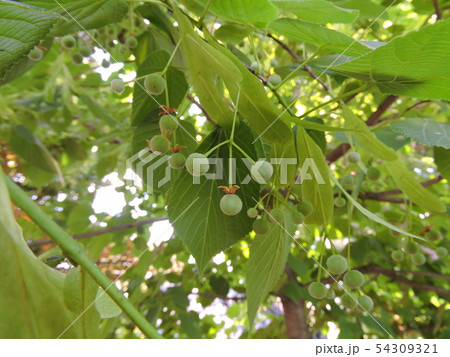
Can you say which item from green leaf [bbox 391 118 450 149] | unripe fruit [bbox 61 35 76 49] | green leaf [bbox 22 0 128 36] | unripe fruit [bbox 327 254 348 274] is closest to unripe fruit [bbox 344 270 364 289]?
unripe fruit [bbox 327 254 348 274]

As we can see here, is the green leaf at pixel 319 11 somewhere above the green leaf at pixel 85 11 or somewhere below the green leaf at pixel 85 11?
below

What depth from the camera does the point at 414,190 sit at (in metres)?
0.67

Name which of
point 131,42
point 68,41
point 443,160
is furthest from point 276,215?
point 68,41

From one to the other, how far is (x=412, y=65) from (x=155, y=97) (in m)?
0.46

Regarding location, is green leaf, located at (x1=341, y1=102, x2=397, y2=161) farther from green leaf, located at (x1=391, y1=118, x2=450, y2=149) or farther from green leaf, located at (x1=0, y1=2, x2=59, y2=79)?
green leaf, located at (x1=0, y1=2, x2=59, y2=79)

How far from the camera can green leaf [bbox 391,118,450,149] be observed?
0.68 meters

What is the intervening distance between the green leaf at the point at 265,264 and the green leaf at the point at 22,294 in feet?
1.26

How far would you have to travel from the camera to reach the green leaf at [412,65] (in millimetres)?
446

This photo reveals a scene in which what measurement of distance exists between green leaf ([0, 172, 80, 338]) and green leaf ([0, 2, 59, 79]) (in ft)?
0.89

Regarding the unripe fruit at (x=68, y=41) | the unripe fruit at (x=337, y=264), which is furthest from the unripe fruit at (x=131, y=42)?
the unripe fruit at (x=337, y=264)

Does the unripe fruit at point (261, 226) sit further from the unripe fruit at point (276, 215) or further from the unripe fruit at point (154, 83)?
the unripe fruit at point (154, 83)

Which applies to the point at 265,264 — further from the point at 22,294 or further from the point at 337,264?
the point at 22,294

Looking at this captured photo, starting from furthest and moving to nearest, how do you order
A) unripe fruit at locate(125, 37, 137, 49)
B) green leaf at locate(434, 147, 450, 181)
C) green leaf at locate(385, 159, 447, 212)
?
unripe fruit at locate(125, 37, 137, 49) < green leaf at locate(434, 147, 450, 181) < green leaf at locate(385, 159, 447, 212)

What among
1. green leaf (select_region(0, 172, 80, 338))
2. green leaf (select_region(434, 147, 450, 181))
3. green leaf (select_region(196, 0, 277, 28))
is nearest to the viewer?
green leaf (select_region(0, 172, 80, 338))
